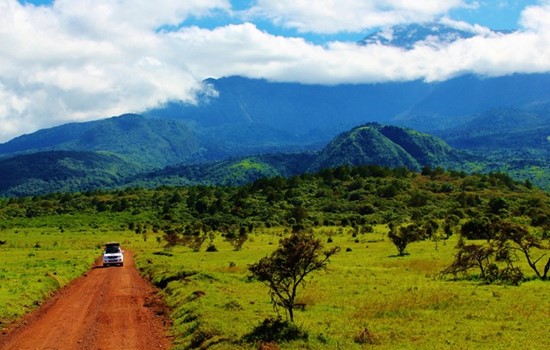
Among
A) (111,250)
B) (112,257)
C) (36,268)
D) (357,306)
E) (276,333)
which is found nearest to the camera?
(276,333)

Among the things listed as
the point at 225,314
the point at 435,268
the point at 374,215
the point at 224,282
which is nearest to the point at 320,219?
the point at 374,215

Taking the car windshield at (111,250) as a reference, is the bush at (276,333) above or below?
above

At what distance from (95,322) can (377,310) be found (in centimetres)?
1540

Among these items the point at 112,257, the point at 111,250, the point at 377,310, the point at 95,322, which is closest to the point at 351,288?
the point at 377,310

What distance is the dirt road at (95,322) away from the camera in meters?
23.2

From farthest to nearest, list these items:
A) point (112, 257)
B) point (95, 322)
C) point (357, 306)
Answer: point (112, 257) < point (357, 306) < point (95, 322)

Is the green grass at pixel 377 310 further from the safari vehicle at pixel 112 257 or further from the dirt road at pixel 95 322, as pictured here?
the safari vehicle at pixel 112 257

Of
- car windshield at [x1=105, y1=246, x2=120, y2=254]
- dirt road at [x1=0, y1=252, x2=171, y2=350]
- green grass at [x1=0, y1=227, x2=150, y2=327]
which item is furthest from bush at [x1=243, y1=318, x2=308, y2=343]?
car windshield at [x1=105, y1=246, x2=120, y2=254]

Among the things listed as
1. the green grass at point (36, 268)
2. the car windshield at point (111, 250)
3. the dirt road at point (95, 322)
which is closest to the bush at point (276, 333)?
the dirt road at point (95, 322)

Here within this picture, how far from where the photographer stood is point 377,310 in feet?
90.3

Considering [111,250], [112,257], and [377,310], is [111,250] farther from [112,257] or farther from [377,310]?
[377,310]

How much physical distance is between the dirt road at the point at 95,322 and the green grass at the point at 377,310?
1.59m

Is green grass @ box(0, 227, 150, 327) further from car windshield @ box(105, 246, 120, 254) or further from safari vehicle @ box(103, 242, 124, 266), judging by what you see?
car windshield @ box(105, 246, 120, 254)

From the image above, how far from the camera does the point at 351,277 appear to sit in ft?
139
